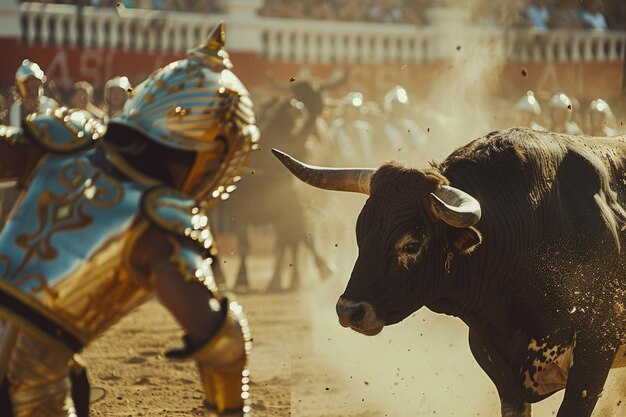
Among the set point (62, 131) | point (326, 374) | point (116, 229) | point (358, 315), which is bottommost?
point (326, 374)

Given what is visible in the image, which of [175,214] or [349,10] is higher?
[175,214]

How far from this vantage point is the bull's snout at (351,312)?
4.77 meters

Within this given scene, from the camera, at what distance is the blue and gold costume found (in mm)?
3203

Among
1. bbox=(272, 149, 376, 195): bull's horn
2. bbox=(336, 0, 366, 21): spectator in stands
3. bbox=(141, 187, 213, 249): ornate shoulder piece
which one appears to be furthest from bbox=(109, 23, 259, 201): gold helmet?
bbox=(336, 0, 366, 21): spectator in stands

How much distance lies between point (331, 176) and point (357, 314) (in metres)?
0.87

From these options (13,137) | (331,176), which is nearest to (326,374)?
(331,176)

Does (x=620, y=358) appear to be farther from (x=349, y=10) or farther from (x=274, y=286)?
(x=349, y=10)

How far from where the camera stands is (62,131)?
136 inches

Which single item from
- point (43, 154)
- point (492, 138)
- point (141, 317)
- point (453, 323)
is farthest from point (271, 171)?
point (43, 154)

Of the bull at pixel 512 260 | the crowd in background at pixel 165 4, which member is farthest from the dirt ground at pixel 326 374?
the crowd in background at pixel 165 4

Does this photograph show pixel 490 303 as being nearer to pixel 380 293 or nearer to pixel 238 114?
pixel 380 293

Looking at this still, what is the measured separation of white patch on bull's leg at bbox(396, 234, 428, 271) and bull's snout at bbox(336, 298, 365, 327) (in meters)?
0.26

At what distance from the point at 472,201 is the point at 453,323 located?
3.27m

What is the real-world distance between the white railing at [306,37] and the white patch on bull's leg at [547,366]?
12.3m
